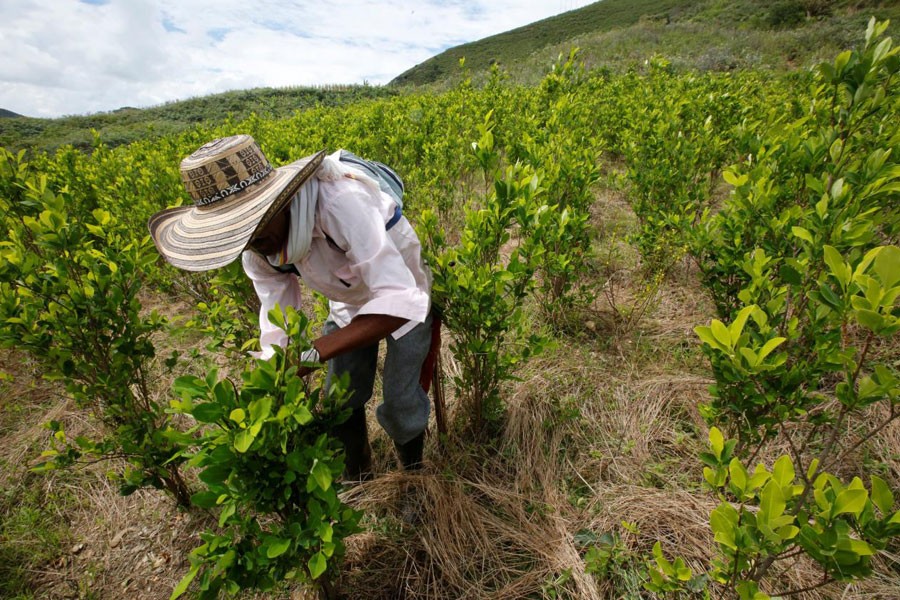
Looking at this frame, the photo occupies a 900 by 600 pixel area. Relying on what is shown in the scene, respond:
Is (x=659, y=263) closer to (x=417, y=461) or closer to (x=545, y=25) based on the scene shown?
(x=417, y=461)

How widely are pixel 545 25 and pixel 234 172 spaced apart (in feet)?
210

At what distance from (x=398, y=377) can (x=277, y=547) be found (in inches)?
31.0

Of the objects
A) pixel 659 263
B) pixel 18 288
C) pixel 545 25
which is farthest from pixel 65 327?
pixel 545 25

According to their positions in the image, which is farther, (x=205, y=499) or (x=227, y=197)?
(x=227, y=197)

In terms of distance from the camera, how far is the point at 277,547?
117 centimetres

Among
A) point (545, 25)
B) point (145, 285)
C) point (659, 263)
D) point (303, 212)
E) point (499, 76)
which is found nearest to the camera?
A: point (303, 212)

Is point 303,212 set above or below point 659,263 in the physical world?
above

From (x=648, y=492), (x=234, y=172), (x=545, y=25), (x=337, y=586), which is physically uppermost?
(x=545, y=25)

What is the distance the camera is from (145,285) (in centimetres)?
470

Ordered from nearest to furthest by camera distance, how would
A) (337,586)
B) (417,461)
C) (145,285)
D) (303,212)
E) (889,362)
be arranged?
(303,212) < (337,586) < (417,461) < (889,362) < (145,285)

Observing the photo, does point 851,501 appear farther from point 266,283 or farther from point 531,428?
point 266,283

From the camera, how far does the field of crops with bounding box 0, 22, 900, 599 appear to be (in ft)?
3.69

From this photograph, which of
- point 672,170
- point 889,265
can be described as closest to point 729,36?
point 672,170

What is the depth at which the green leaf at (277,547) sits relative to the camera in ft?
3.76
